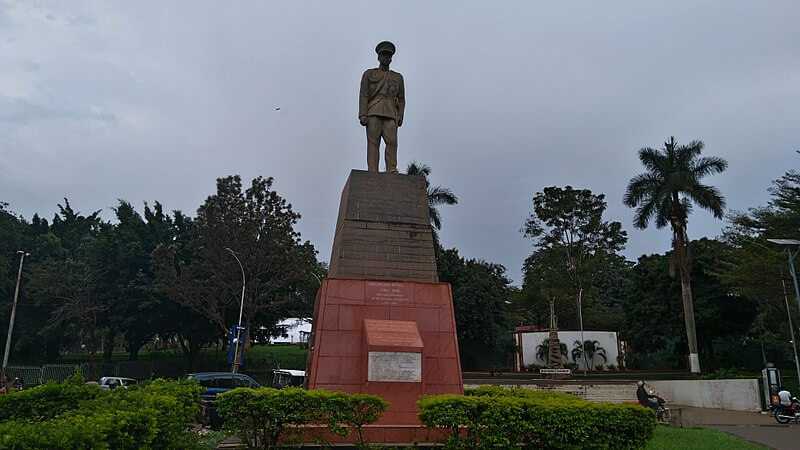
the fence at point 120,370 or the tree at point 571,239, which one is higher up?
the tree at point 571,239

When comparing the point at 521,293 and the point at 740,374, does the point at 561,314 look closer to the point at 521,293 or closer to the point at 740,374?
the point at 521,293

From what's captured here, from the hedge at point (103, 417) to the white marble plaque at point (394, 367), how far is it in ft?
8.41

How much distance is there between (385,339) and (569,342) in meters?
28.2

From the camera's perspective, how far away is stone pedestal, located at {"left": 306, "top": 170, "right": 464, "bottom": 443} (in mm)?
8570

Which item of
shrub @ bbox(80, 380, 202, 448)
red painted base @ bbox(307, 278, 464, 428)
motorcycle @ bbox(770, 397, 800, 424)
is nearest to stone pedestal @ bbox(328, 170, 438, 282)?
red painted base @ bbox(307, 278, 464, 428)

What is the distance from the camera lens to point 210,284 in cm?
2908

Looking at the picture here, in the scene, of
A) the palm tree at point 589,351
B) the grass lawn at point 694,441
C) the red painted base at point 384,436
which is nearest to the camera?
the red painted base at point 384,436

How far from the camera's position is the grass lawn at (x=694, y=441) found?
9305mm

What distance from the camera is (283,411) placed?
6.68 metres

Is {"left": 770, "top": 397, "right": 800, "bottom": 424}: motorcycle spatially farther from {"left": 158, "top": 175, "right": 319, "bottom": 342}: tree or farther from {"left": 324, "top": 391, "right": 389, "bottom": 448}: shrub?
{"left": 158, "top": 175, "right": 319, "bottom": 342}: tree

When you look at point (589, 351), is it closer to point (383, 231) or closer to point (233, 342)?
point (233, 342)

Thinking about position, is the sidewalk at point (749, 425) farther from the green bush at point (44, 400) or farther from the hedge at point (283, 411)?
the green bush at point (44, 400)

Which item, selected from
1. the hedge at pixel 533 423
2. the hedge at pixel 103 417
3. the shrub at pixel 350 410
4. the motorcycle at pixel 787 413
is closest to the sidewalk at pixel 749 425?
the motorcycle at pixel 787 413

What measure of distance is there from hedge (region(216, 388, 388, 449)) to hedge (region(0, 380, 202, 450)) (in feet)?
1.58
